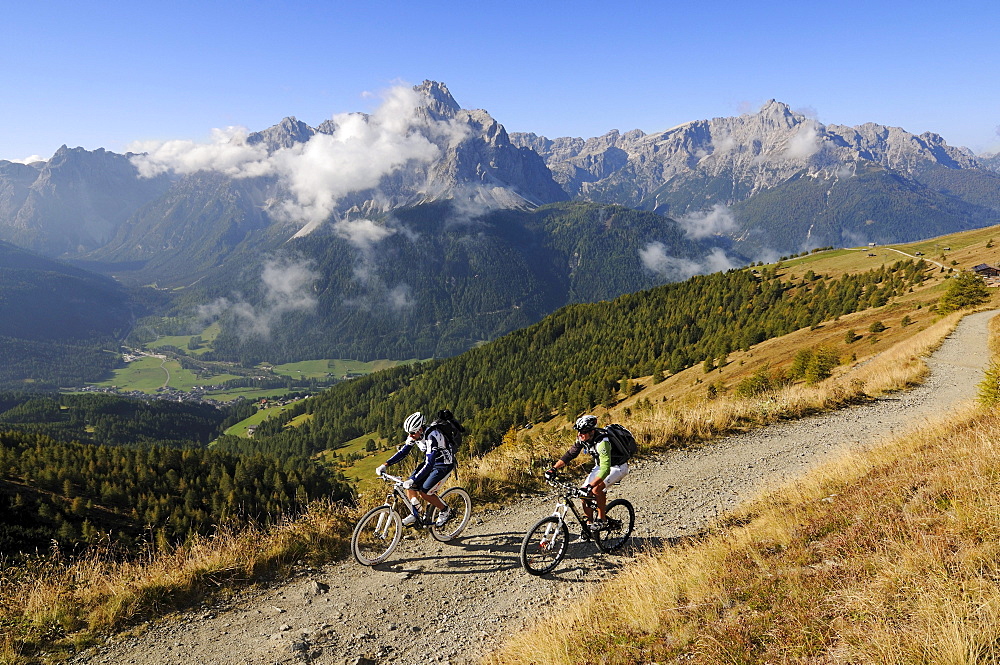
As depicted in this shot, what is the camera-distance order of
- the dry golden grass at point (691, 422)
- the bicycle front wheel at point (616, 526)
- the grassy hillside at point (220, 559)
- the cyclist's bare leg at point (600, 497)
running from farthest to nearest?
the dry golden grass at point (691, 422) < the bicycle front wheel at point (616, 526) < the cyclist's bare leg at point (600, 497) < the grassy hillside at point (220, 559)

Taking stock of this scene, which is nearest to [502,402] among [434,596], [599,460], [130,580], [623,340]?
[623,340]

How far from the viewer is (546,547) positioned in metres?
10.6

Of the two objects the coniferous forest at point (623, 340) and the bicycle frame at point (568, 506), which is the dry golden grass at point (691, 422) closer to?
the bicycle frame at point (568, 506)

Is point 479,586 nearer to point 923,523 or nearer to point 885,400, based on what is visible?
point 923,523

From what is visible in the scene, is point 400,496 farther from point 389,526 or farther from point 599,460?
point 599,460

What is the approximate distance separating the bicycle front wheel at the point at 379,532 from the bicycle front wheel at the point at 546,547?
346 centimetres

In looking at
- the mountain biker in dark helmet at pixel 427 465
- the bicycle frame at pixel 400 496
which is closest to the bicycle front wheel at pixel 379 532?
the bicycle frame at pixel 400 496

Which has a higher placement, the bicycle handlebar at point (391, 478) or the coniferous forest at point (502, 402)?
the bicycle handlebar at point (391, 478)

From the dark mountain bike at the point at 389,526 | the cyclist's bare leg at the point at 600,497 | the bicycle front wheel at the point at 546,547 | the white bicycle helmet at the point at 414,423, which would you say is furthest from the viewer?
the white bicycle helmet at the point at 414,423

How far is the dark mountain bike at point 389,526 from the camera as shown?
450 inches

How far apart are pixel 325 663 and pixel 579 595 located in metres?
5.08

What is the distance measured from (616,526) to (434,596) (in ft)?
15.6

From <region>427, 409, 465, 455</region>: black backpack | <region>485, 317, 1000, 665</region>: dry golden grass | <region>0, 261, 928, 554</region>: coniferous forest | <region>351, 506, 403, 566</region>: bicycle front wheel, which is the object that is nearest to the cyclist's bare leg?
<region>485, 317, 1000, 665</region>: dry golden grass

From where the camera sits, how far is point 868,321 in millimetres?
61500
